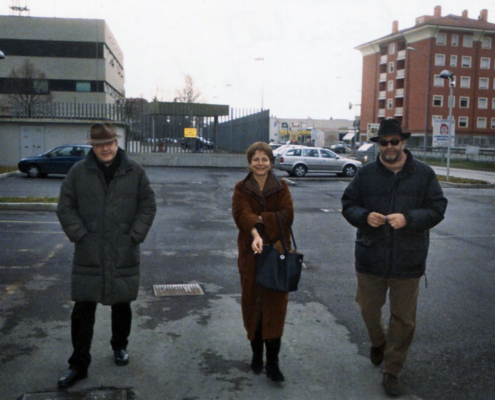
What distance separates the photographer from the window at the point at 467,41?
241 ft

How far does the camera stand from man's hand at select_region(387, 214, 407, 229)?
12.6ft

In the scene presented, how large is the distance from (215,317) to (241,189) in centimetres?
186

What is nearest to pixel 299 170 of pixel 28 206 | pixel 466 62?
pixel 28 206

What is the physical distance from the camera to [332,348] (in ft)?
15.6

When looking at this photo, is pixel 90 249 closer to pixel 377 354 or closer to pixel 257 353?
pixel 257 353

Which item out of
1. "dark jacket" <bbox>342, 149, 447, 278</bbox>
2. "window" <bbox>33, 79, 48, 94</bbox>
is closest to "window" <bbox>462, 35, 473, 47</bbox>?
"window" <bbox>33, 79, 48, 94</bbox>

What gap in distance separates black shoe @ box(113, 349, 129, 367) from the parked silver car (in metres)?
23.4

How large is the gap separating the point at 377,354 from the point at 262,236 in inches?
52.7

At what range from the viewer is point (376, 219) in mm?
3924

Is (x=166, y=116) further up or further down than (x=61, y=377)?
further up

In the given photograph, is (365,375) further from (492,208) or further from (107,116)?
(107,116)

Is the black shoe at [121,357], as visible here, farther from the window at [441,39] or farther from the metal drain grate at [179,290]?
the window at [441,39]

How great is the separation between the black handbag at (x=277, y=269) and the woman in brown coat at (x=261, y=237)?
0.10m

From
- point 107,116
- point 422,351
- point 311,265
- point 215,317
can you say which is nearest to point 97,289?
point 215,317
